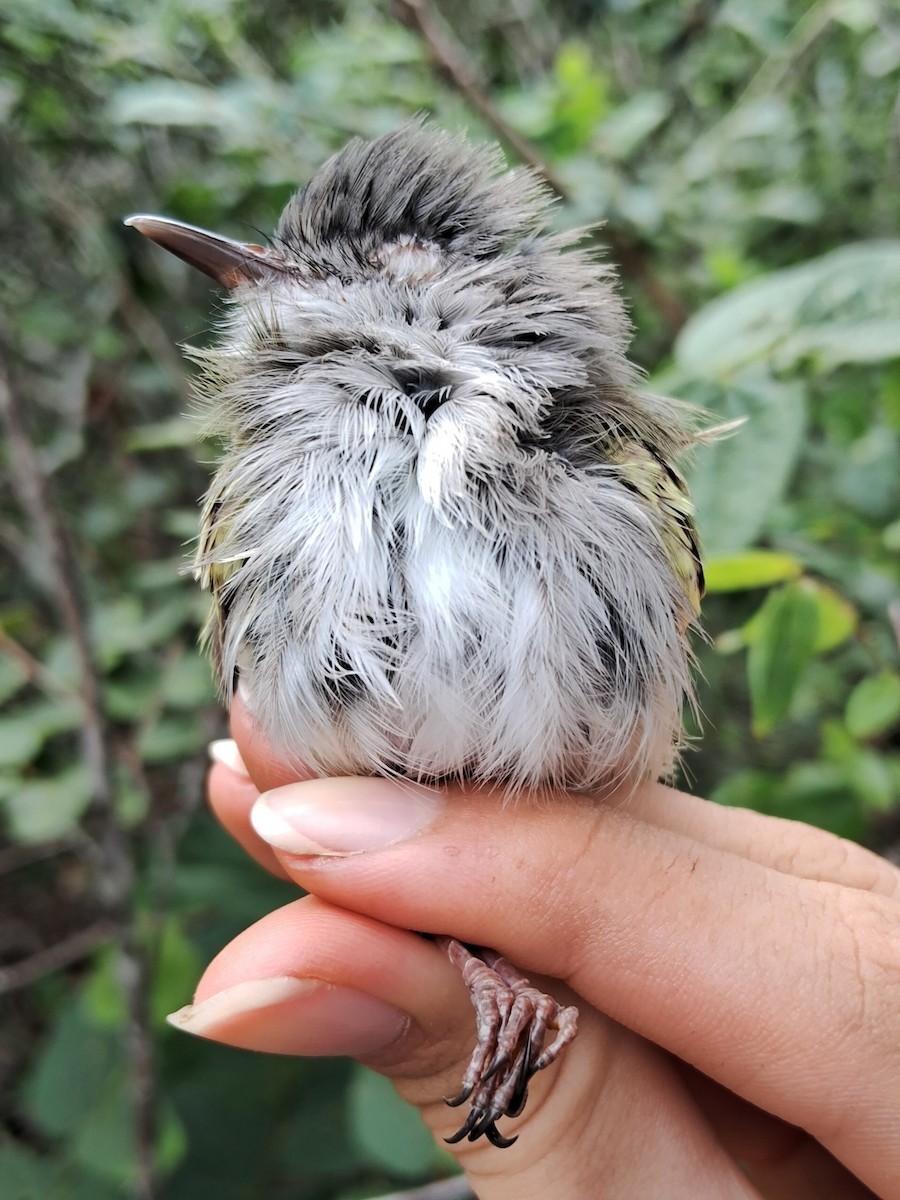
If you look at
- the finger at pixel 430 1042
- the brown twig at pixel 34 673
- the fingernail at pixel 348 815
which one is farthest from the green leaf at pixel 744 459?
the brown twig at pixel 34 673

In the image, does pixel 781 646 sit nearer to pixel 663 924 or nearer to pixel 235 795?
pixel 663 924

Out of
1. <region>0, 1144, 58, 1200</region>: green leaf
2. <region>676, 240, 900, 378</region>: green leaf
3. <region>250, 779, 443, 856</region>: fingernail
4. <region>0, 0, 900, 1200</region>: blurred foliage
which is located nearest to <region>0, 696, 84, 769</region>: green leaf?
<region>0, 0, 900, 1200</region>: blurred foliage

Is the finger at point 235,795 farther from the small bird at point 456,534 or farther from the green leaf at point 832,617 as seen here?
the green leaf at point 832,617

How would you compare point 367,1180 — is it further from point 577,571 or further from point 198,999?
point 577,571

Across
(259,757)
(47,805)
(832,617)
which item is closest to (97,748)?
→ (47,805)

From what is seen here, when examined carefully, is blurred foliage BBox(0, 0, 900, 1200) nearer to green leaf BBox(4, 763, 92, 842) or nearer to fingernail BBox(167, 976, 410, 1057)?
green leaf BBox(4, 763, 92, 842)

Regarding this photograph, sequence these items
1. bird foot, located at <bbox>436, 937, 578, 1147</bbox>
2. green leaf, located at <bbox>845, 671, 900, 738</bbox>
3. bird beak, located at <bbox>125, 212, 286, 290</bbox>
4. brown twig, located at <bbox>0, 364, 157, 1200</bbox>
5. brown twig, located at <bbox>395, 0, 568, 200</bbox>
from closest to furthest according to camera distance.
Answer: bird foot, located at <bbox>436, 937, 578, 1147</bbox> → bird beak, located at <bbox>125, 212, 286, 290</bbox> → green leaf, located at <bbox>845, 671, 900, 738</bbox> → brown twig, located at <bbox>0, 364, 157, 1200</bbox> → brown twig, located at <bbox>395, 0, 568, 200</bbox>
